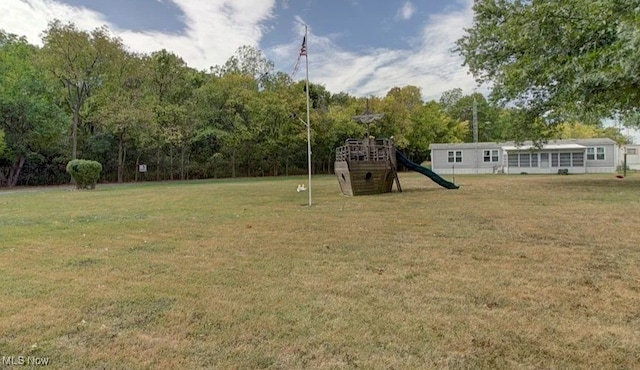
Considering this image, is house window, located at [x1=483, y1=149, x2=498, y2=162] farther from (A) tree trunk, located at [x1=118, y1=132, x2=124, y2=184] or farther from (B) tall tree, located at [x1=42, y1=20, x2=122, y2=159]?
(B) tall tree, located at [x1=42, y1=20, x2=122, y2=159]

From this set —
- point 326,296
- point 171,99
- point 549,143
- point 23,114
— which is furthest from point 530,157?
point 23,114

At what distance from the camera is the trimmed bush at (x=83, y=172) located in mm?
18078

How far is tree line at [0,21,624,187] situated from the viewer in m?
21.6

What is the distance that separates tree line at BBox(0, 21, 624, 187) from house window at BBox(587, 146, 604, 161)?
2.72 metres

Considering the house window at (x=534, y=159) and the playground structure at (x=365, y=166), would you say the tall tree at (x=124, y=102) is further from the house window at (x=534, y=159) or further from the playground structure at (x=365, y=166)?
the house window at (x=534, y=159)

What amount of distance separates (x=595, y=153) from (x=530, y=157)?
4520 mm

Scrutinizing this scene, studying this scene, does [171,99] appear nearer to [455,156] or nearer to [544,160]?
[455,156]

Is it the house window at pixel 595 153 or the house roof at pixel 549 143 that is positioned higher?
the house roof at pixel 549 143

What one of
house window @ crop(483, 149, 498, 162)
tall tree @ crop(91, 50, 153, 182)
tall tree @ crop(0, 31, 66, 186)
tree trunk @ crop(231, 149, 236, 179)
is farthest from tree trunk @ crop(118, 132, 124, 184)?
house window @ crop(483, 149, 498, 162)

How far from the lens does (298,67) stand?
10.7 m

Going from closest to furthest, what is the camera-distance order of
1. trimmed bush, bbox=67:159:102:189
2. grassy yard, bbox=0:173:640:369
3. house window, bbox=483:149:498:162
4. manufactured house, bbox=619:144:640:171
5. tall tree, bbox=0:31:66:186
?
1. grassy yard, bbox=0:173:640:369
2. trimmed bush, bbox=67:159:102:189
3. tall tree, bbox=0:31:66:186
4. house window, bbox=483:149:498:162
5. manufactured house, bbox=619:144:640:171

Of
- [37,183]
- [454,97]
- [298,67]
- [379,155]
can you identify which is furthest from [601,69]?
[454,97]
